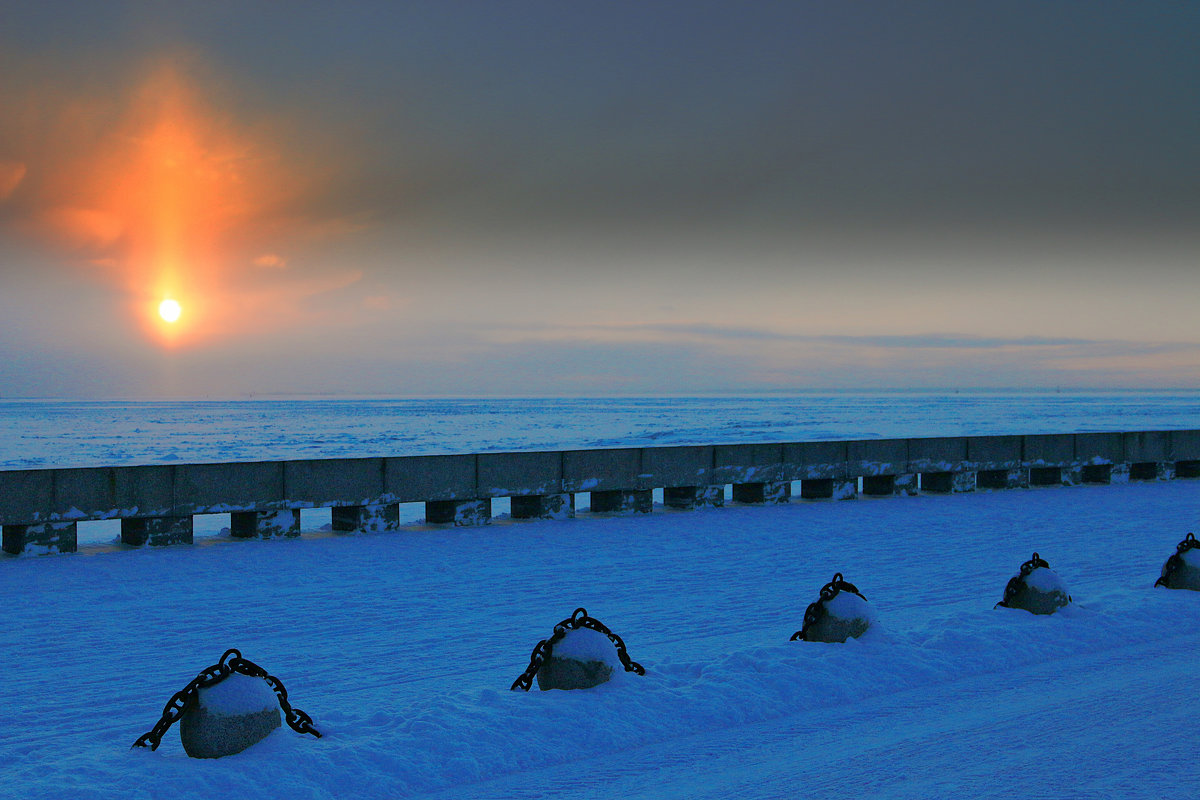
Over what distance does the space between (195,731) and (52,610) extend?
4140 millimetres

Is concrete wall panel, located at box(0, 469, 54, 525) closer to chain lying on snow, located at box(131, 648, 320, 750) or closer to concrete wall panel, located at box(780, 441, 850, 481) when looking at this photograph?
chain lying on snow, located at box(131, 648, 320, 750)

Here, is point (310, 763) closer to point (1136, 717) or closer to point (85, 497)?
point (1136, 717)

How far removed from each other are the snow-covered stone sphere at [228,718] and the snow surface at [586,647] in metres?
1.54

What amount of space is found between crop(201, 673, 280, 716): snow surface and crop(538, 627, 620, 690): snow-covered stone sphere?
145cm

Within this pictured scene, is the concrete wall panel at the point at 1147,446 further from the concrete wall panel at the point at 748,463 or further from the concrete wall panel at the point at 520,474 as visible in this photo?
the concrete wall panel at the point at 520,474

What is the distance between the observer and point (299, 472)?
11.8 metres

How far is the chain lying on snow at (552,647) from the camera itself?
557 centimetres

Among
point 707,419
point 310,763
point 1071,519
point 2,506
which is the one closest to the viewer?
point 310,763

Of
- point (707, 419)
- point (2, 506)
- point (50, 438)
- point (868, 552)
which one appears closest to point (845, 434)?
point (707, 419)

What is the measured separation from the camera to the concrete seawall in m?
10.6

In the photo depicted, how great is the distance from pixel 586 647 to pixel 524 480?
768cm

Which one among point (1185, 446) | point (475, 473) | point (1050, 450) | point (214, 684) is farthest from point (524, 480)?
point (1185, 446)

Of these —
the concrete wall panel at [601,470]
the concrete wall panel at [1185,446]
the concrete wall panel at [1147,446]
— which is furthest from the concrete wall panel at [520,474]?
the concrete wall panel at [1185,446]

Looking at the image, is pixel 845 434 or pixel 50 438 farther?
pixel 845 434
